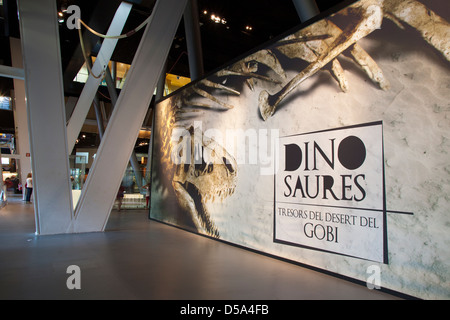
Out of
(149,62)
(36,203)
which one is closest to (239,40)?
(149,62)

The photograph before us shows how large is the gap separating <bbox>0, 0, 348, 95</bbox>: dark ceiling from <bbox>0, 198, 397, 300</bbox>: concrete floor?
25.9 feet

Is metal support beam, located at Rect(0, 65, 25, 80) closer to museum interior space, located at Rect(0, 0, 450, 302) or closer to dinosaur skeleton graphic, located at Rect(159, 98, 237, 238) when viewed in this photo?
museum interior space, located at Rect(0, 0, 450, 302)

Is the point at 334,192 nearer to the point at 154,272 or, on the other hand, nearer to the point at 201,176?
the point at 154,272

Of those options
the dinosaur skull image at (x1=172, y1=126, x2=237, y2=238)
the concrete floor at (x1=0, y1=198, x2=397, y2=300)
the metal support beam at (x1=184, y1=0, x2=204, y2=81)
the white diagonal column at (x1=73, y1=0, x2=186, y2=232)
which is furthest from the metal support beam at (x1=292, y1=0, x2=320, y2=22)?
the concrete floor at (x1=0, y1=198, x2=397, y2=300)

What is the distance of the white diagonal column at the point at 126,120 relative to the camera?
23.4 feet

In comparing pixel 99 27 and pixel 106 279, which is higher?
pixel 99 27

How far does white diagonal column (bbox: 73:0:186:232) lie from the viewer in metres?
7.14

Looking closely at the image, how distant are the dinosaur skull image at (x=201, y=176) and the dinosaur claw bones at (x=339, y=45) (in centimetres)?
144

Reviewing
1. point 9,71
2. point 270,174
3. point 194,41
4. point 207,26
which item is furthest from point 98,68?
point 270,174

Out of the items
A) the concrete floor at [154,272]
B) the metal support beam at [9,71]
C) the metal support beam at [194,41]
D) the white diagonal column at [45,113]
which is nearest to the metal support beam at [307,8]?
the metal support beam at [194,41]

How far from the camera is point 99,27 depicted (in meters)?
11.8

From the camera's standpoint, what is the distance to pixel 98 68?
11.8m
